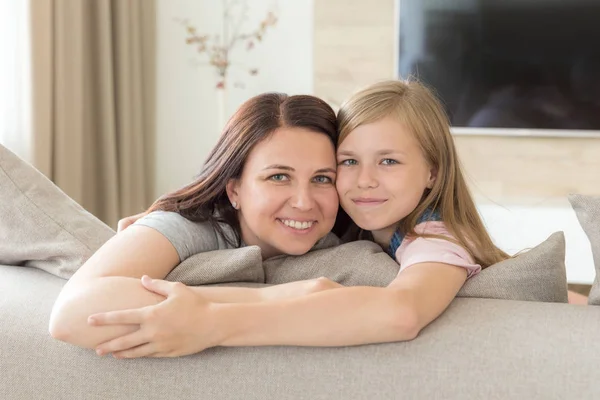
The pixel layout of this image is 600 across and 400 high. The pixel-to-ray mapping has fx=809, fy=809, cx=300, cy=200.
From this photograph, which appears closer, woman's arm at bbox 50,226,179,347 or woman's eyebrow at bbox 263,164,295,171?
woman's arm at bbox 50,226,179,347

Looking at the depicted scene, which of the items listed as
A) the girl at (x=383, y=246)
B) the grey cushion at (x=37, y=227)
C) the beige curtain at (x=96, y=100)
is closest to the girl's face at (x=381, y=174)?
the girl at (x=383, y=246)

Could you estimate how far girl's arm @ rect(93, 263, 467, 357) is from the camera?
1126 mm

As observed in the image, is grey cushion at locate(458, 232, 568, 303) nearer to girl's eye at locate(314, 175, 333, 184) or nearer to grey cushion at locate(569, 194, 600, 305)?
grey cushion at locate(569, 194, 600, 305)

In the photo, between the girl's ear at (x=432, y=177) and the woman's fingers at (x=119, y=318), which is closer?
the woman's fingers at (x=119, y=318)

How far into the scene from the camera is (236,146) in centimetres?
161

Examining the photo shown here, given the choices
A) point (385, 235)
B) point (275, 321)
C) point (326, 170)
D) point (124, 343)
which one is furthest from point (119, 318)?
point (385, 235)

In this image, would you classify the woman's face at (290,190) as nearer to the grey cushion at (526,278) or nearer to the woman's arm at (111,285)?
the woman's arm at (111,285)

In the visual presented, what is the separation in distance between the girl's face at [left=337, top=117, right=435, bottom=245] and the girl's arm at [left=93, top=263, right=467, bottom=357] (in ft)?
1.43

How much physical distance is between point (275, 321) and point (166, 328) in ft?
0.50

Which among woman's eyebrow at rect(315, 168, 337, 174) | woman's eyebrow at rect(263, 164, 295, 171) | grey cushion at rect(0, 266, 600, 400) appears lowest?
grey cushion at rect(0, 266, 600, 400)

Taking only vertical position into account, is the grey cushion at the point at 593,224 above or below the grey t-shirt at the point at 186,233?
above

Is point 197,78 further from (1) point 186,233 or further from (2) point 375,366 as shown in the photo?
(2) point 375,366

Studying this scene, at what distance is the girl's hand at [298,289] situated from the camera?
123cm

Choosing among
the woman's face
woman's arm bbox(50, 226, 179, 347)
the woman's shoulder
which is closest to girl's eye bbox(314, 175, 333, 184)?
the woman's face
